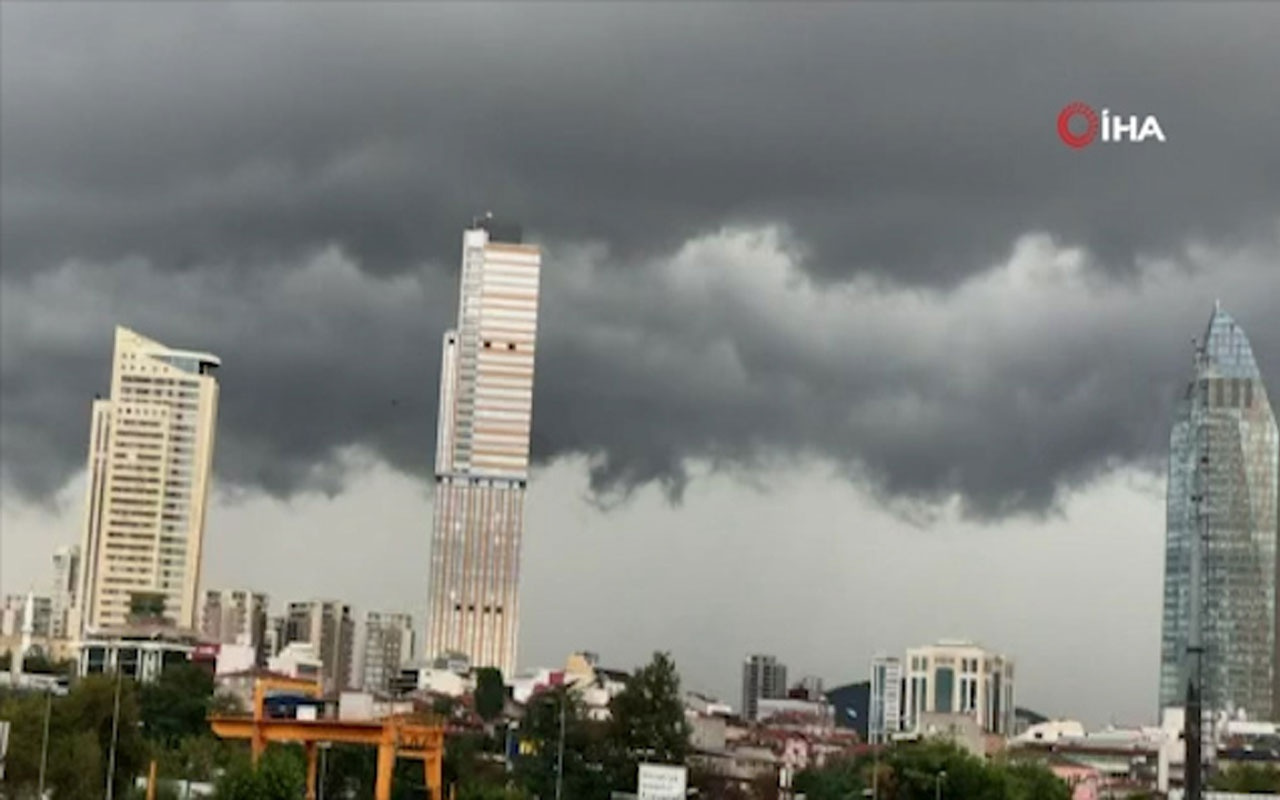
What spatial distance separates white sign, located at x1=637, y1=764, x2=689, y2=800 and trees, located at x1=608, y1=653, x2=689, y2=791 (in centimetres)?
1668

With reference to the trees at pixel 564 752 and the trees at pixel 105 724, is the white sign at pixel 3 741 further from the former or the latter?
the trees at pixel 564 752

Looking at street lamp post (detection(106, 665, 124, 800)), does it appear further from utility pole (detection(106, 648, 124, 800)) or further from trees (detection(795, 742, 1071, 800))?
trees (detection(795, 742, 1071, 800))

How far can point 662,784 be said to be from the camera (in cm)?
7550

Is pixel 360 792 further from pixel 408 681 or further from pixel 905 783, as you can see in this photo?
pixel 408 681

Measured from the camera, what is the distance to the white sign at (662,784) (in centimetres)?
7500

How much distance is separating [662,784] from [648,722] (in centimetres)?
2002

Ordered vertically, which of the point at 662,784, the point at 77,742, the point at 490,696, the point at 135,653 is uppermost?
the point at 135,653

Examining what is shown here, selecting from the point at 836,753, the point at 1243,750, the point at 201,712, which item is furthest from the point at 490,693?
the point at 1243,750

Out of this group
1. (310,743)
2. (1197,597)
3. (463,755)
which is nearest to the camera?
(1197,597)

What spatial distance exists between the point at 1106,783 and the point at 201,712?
56.4 m

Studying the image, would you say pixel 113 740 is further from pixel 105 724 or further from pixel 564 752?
pixel 564 752

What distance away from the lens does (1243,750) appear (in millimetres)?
135000

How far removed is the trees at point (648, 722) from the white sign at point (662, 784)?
16.7 m

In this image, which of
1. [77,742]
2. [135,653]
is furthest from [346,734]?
[135,653]
